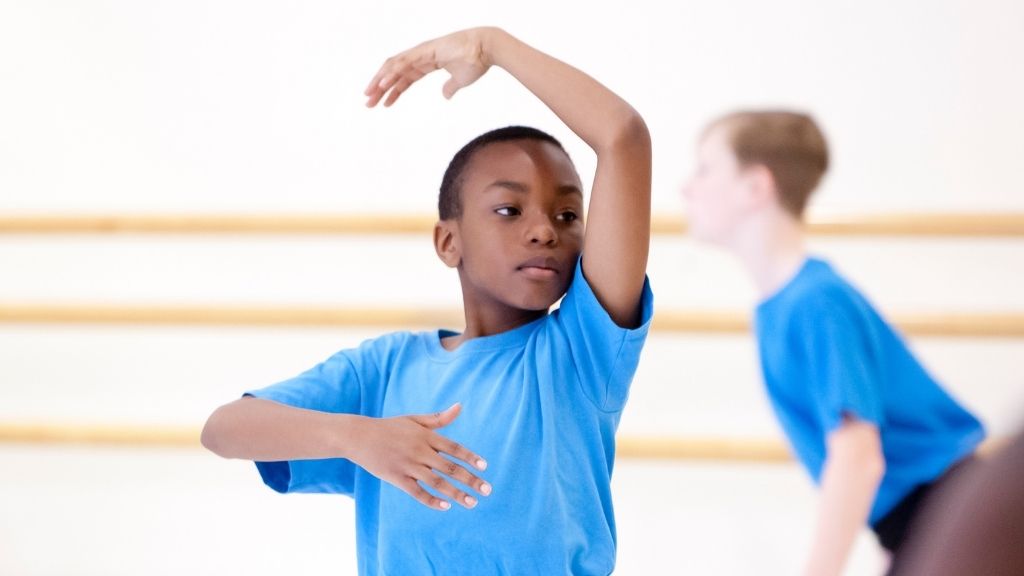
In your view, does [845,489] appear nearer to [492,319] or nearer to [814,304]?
[814,304]

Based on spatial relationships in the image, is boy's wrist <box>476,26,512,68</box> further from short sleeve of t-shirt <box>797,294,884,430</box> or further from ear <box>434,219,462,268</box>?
short sleeve of t-shirt <box>797,294,884,430</box>

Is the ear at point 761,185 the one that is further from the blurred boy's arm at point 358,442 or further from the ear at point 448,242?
the blurred boy's arm at point 358,442

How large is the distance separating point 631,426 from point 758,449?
0.18m

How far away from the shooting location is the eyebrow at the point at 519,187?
0.90 metres

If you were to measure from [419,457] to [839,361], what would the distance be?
15.4 inches

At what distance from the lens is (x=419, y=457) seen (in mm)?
762

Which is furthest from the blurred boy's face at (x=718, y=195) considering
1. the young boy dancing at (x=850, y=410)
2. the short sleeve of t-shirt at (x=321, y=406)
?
the short sleeve of t-shirt at (x=321, y=406)

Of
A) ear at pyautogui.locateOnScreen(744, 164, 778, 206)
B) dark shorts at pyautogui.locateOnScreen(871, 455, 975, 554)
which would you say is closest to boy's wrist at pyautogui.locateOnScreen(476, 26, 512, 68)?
ear at pyautogui.locateOnScreen(744, 164, 778, 206)

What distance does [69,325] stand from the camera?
5.54ft

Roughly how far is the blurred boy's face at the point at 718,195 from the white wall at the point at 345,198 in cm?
29

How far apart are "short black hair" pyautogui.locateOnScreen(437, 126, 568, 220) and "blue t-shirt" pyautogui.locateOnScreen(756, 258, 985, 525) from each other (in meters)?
0.25

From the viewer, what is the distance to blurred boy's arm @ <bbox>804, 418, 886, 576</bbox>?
95 cm

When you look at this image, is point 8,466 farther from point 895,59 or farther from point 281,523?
point 895,59

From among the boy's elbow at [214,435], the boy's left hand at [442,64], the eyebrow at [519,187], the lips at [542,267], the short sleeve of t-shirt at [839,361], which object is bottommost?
the boy's elbow at [214,435]
